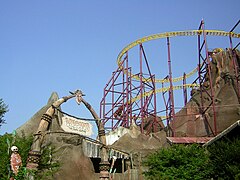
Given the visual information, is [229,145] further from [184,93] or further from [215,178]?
[184,93]

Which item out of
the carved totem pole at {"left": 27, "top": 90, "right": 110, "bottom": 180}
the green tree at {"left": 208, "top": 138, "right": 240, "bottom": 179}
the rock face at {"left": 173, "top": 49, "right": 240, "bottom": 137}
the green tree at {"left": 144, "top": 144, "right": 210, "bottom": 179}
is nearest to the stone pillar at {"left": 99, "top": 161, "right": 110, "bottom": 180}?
the carved totem pole at {"left": 27, "top": 90, "right": 110, "bottom": 180}

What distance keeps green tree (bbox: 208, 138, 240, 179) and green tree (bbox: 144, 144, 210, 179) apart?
588 mm

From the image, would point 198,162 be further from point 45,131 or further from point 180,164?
point 45,131

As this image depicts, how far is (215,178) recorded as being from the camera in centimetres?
928

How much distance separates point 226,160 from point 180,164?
221 centimetres

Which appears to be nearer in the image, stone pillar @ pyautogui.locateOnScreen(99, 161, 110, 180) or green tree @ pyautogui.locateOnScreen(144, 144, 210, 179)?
stone pillar @ pyautogui.locateOnScreen(99, 161, 110, 180)

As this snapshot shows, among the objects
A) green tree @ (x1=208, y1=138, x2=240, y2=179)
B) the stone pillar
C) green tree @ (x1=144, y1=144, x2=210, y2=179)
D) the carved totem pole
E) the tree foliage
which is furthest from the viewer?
green tree @ (x1=144, y1=144, x2=210, y2=179)

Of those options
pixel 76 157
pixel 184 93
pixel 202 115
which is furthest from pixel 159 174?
pixel 184 93

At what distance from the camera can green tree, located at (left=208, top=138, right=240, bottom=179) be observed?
26.2ft

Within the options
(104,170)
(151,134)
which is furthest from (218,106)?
(104,170)

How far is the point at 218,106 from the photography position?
21.0m

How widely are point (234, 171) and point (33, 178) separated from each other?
4.64 m

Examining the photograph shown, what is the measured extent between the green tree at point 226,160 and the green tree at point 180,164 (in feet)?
1.93

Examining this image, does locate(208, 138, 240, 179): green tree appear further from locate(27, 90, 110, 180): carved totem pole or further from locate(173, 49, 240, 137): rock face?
locate(173, 49, 240, 137): rock face
